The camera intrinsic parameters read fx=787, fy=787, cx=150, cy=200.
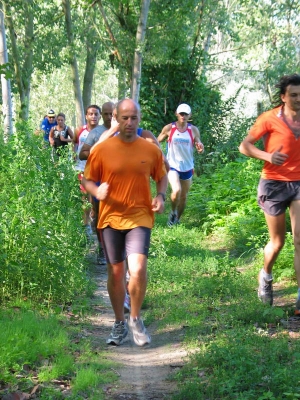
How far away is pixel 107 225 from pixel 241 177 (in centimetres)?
817

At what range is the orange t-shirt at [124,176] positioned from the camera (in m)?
6.74

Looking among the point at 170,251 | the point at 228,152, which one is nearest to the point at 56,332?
the point at 170,251

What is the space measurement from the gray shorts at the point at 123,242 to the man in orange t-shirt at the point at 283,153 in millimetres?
1338

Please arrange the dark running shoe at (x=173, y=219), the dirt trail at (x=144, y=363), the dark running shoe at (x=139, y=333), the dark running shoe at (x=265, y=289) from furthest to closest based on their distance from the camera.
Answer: the dark running shoe at (x=173, y=219) < the dark running shoe at (x=265, y=289) < the dark running shoe at (x=139, y=333) < the dirt trail at (x=144, y=363)

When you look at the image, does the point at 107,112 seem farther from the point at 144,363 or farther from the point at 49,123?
the point at 49,123

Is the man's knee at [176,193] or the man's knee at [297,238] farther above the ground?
the man's knee at [297,238]

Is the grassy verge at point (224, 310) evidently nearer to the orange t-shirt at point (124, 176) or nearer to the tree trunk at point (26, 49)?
the orange t-shirt at point (124, 176)

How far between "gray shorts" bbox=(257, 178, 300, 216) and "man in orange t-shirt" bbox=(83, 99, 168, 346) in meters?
1.15

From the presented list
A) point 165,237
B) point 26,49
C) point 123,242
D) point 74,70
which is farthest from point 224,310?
point 74,70

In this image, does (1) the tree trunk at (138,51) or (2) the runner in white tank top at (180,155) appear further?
(1) the tree trunk at (138,51)

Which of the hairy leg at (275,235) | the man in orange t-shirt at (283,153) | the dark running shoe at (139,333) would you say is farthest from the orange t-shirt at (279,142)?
the dark running shoe at (139,333)

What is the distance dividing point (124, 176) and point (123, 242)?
0.62 m

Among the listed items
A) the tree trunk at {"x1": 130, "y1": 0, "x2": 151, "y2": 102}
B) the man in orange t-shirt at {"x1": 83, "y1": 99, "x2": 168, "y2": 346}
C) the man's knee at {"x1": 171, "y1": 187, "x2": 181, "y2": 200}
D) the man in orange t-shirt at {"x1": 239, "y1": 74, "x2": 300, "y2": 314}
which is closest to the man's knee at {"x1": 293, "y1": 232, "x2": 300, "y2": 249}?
the man in orange t-shirt at {"x1": 239, "y1": 74, "x2": 300, "y2": 314}

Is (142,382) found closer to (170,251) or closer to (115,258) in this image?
(115,258)
